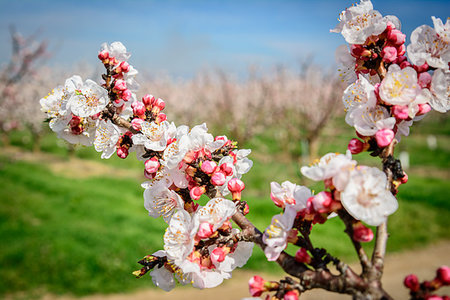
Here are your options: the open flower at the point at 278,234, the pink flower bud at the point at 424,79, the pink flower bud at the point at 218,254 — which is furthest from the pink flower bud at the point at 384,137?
the pink flower bud at the point at 218,254

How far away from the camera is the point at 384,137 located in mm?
950

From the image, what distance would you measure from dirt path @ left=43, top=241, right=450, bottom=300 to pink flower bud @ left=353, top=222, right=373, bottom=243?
567 centimetres

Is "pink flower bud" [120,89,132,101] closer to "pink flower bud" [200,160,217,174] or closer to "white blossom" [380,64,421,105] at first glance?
"pink flower bud" [200,160,217,174]

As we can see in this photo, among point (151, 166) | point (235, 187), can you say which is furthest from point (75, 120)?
point (235, 187)

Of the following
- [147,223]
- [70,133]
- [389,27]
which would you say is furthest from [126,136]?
[147,223]

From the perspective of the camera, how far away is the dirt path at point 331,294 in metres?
6.17

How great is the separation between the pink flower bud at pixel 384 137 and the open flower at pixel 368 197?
4.0 inches

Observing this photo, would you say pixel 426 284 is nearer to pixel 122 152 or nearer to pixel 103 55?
pixel 122 152

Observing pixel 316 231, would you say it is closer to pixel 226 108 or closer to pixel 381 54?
pixel 381 54

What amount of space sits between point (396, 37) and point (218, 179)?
742 millimetres

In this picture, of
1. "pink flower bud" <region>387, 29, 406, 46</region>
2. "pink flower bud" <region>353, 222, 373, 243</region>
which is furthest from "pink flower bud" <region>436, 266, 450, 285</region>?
"pink flower bud" <region>387, 29, 406, 46</region>

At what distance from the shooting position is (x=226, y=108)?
16.0 meters

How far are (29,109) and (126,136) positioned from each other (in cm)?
2197

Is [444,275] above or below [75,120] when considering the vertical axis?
below
